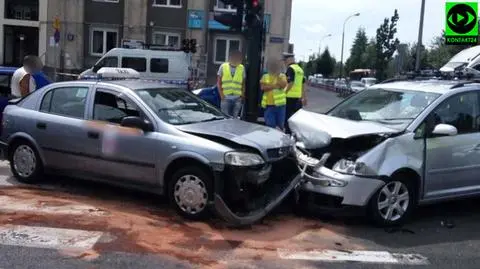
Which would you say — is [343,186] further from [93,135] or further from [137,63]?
[137,63]

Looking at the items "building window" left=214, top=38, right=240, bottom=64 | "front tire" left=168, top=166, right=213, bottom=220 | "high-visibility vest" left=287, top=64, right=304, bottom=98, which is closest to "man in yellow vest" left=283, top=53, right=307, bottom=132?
"high-visibility vest" left=287, top=64, right=304, bottom=98

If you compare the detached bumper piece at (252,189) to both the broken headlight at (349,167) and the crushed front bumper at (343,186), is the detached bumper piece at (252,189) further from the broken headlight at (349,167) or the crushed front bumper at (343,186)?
the broken headlight at (349,167)

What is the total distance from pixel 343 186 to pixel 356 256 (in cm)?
104

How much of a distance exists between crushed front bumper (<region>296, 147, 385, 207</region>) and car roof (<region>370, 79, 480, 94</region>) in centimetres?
165

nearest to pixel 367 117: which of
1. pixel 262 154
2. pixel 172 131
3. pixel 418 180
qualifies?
pixel 418 180

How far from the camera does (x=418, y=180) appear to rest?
7.07 metres

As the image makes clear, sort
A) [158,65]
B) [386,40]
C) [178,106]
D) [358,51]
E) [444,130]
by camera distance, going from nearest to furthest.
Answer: [444,130] < [178,106] < [158,65] < [386,40] < [358,51]

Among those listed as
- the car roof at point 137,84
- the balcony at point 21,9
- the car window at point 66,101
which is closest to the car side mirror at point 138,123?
the car roof at point 137,84

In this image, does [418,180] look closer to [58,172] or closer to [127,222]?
[127,222]

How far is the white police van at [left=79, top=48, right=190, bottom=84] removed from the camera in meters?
25.2

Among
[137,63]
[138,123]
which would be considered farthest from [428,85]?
[137,63]

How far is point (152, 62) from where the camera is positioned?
83.7 ft

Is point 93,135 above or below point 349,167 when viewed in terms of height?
above

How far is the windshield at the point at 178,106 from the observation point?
7.22 m
